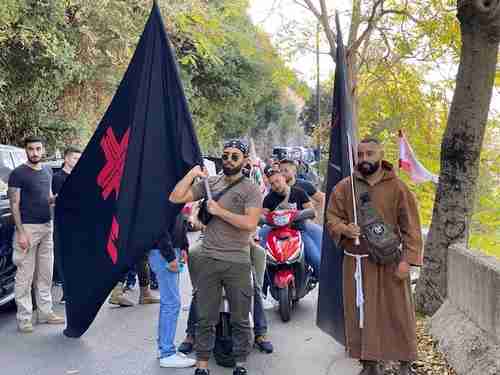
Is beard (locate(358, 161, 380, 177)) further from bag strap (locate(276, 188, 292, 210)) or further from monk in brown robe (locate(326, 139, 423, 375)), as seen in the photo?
bag strap (locate(276, 188, 292, 210))

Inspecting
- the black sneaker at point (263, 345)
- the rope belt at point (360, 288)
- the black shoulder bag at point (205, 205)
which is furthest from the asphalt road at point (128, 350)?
the black shoulder bag at point (205, 205)

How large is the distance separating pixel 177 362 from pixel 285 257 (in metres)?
2.04

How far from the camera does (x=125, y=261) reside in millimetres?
5051

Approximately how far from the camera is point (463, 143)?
6.25m

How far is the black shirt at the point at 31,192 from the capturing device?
7309 mm

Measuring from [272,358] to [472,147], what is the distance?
267 centimetres

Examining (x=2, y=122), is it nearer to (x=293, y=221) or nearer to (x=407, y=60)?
(x=407, y=60)

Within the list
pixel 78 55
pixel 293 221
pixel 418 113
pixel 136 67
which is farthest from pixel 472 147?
pixel 78 55

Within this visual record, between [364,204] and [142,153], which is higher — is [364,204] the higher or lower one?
the lower one

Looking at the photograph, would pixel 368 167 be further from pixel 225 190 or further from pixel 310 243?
pixel 310 243

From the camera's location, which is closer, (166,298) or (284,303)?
(166,298)

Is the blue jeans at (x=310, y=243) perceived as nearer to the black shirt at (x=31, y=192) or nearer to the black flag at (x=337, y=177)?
the black flag at (x=337, y=177)

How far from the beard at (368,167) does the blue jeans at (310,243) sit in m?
2.81

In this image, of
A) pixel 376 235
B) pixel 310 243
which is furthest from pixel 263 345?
pixel 310 243
